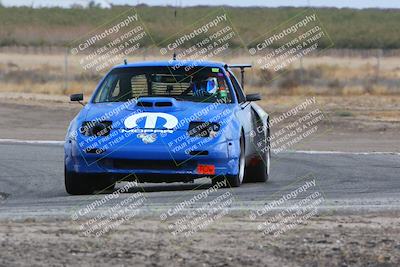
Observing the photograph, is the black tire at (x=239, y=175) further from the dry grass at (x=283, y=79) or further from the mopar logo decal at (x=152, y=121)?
the dry grass at (x=283, y=79)

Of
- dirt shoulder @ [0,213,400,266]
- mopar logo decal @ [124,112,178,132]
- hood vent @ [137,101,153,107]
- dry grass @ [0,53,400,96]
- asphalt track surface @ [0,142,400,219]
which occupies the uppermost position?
hood vent @ [137,101,153,107]

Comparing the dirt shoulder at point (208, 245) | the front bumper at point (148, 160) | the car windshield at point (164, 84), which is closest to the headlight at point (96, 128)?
the front bumper at point (148, 160)

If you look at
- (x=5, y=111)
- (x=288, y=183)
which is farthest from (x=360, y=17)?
(x=288, y=183)

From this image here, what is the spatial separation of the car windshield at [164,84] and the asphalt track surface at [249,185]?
104 cm

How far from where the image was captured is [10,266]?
708cm

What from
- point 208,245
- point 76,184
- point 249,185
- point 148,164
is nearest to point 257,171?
point 249,185

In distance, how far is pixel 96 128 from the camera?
11734 millimetres

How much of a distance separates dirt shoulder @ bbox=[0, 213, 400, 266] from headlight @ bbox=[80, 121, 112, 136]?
2.71 meters

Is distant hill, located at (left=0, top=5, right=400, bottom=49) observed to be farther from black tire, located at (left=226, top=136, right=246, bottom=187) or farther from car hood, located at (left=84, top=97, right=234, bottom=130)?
car hood, located at (left=84, top=97, right=234, bottom=130)

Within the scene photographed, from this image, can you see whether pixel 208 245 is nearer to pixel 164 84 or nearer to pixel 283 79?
pixel 164 84

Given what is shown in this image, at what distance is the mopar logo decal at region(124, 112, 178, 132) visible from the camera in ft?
38.5

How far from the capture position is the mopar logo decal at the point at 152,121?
1173 centimetres

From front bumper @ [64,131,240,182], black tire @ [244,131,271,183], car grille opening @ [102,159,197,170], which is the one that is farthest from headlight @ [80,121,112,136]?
black tire @ [244,131,271,183]

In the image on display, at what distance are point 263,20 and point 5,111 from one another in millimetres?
58938
